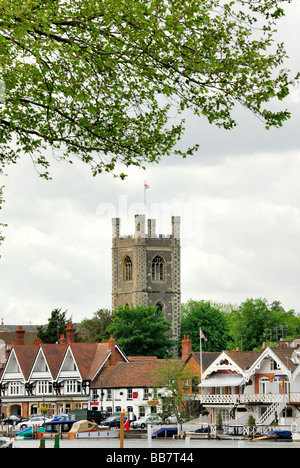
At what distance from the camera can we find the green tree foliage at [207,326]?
162 m

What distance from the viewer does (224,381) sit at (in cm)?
9369

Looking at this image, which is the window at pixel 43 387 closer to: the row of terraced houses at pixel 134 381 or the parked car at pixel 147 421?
the row of terraced houses at pixel 134 381

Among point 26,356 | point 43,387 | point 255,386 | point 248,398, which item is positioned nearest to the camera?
point 248,398

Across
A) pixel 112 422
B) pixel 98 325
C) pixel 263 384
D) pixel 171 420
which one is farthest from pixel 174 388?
pixel 98 325

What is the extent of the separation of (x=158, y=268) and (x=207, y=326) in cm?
2642

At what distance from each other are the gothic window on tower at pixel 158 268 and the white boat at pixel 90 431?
10083 cm

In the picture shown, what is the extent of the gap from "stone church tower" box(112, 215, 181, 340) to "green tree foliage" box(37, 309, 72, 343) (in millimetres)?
39703

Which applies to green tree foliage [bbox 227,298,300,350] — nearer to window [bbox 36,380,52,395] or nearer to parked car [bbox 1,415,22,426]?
window [bbox 36,380,52,395]

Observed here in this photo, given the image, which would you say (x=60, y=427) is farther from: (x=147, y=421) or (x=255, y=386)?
(x=255, y=386)

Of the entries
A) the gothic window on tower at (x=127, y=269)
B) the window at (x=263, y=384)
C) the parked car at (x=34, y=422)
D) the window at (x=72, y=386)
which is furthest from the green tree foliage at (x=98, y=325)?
the window at (x=263, y=384)

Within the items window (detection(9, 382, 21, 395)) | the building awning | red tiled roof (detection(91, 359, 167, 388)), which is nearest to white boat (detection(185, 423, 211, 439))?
the building awning

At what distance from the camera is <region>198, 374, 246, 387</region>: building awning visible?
92188mm

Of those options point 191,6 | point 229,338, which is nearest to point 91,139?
point 191,6

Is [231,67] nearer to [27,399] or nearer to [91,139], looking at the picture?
[91,139]
